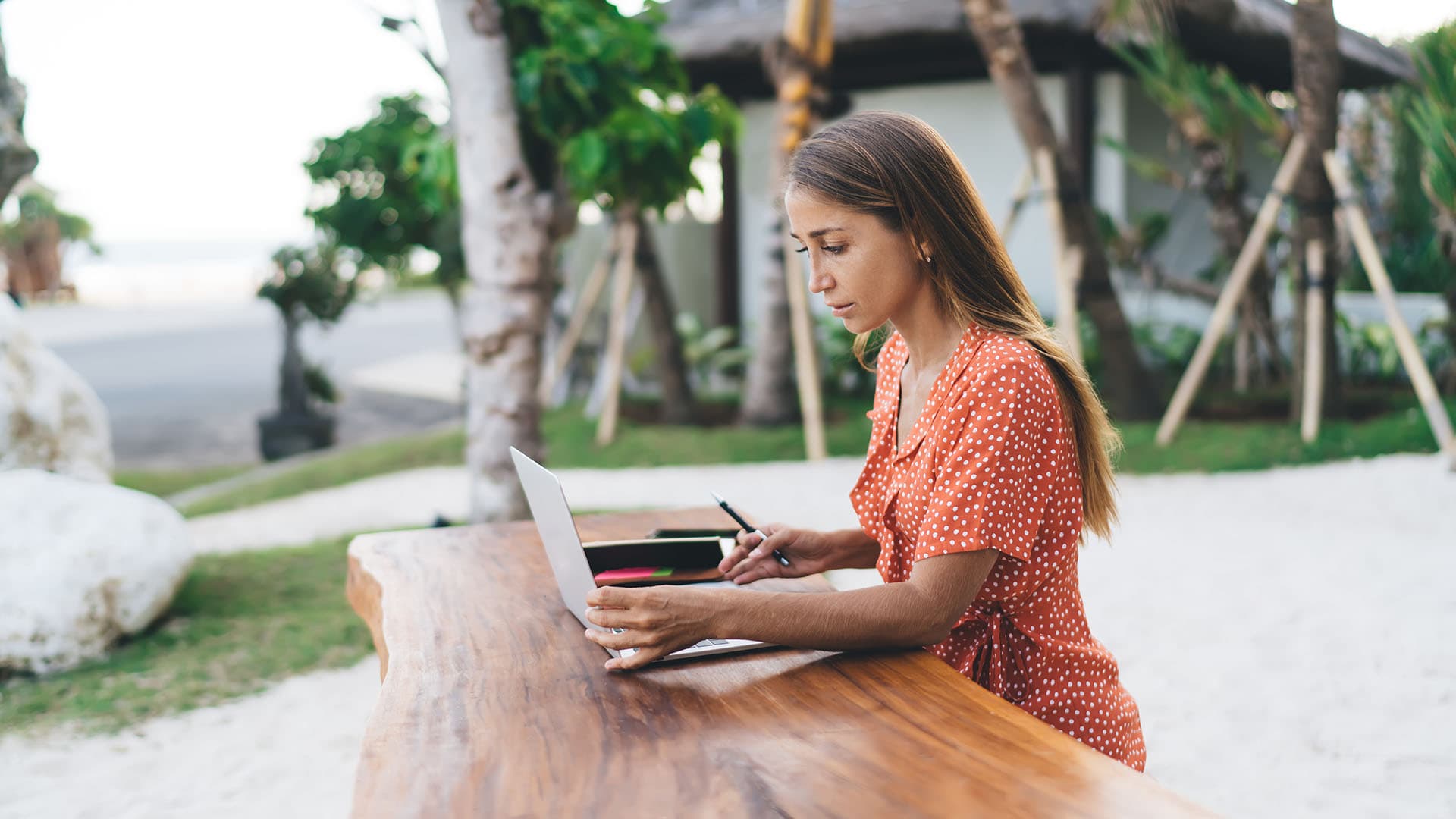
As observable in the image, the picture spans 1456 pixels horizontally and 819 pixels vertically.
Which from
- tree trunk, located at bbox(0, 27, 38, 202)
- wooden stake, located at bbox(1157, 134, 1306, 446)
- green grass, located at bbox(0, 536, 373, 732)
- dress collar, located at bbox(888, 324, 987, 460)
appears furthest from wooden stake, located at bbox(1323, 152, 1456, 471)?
tree trunk, located at bbox(0, 27, 38, 202)

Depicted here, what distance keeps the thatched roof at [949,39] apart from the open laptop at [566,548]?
6770 millimetres

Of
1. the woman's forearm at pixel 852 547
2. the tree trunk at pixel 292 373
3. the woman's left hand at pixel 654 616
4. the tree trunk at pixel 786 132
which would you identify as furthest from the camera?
the tree trunk at pixel 292 373

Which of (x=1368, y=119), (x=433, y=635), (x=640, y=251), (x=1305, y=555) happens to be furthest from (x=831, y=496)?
(x=1368, y=119)

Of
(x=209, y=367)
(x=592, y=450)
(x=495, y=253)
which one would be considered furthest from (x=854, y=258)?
(x=209, y=367)

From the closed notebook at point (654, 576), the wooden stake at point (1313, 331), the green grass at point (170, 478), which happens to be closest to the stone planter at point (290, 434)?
the green grass at point (170, 478)

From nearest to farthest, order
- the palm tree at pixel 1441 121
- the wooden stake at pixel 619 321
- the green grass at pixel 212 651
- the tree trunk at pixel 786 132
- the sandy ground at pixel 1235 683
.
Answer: the sandy ground at pixel 1235 683 → the green grass at pixel 212 651 → the palm tree at pixel 1441 121 → the tree trunk at pixel 786 132 → the wooden stake at pixel 619 321

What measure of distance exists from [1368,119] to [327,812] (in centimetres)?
1087

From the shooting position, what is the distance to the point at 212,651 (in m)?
3.77

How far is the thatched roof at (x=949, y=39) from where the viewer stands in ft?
26.4

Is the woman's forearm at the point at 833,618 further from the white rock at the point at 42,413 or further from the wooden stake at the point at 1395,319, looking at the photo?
the wooden stake at the point at 1395,319

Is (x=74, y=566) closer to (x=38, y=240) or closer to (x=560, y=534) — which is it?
(x=560, y=534)

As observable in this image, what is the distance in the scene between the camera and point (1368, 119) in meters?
10.8

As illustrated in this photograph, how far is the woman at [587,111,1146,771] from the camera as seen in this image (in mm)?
1406

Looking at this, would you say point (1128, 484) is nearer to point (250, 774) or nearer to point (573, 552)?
point (250, 774)
